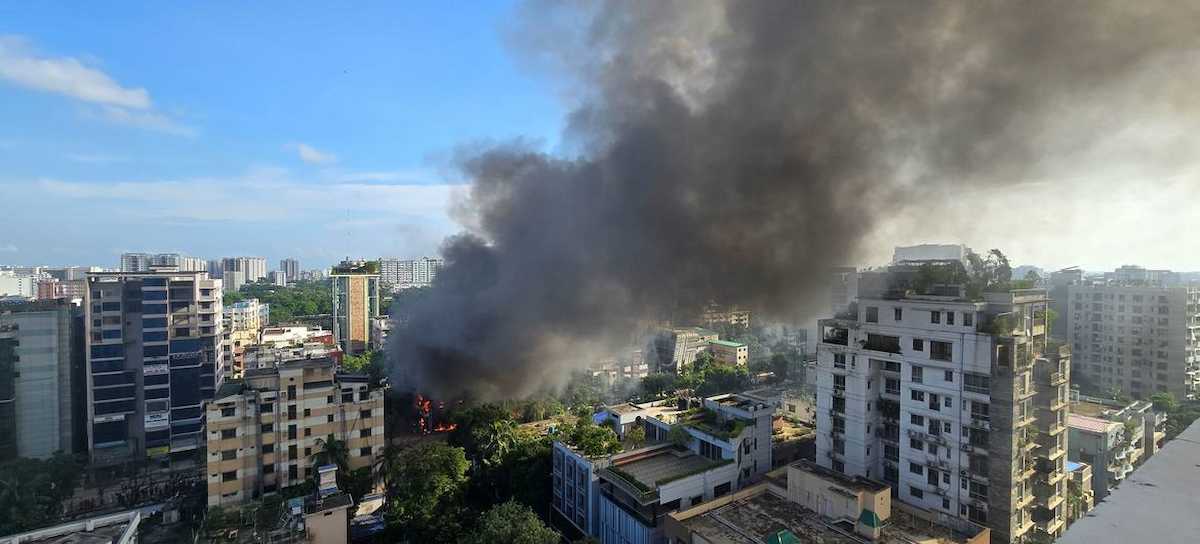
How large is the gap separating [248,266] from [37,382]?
75.3m

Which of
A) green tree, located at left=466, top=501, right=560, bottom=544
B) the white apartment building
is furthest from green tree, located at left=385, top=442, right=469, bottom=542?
the white apartment building

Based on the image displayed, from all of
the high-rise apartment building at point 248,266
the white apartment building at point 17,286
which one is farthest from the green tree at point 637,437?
the high-rise apartment building at point 248,266

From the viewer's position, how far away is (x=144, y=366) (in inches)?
758

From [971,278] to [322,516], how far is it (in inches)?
513

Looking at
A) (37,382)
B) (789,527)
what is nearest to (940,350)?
(789,527)

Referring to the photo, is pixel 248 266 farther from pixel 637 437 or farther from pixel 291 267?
pixel 637 437

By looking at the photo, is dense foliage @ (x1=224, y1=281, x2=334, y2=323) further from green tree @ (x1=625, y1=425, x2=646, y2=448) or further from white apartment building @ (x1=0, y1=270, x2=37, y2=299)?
green tree @ (x1=625, y1=425, x2=646, y2=448)

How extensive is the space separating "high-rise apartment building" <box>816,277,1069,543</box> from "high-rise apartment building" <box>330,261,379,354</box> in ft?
94.5

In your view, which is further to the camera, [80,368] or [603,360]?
[603,360]

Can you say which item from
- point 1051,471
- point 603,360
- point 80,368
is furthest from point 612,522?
point 80,368

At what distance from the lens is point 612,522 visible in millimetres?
10836

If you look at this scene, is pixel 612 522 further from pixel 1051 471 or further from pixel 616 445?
pixel 1051 471

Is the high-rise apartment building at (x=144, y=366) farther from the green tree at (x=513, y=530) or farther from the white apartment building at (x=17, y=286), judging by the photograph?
the white apartment building at (x=17, y=286)

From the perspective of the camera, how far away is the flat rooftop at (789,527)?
885 cm
